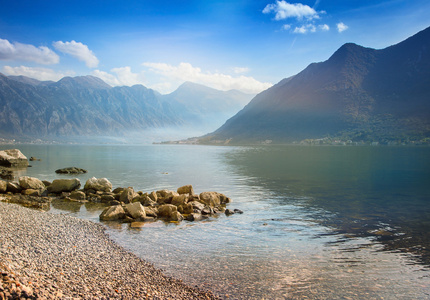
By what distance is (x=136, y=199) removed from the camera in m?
32.6

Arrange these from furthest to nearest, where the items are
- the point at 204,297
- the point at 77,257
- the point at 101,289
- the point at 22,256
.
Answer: the point at 77,257 → the point at 22,256 → the point at 204,297 → the point at 101,289

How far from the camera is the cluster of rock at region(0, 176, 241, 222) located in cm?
2603

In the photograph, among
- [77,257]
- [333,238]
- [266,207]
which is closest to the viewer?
[77,257]

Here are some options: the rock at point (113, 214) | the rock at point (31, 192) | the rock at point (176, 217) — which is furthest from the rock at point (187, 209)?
the rock at point (31, 192)

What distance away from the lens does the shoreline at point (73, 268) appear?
10570mm

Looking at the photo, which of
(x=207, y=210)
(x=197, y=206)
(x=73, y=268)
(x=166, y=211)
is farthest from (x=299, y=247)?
(x=73, y=268)

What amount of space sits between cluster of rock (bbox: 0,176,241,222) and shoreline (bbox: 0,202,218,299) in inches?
179

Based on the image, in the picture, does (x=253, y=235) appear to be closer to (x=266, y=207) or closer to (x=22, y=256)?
(x=266, y=207)

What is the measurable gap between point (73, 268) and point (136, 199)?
1890cm

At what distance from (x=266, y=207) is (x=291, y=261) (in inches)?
602

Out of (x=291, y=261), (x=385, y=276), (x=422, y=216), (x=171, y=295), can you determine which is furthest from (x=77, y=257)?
(x=422, y=216)

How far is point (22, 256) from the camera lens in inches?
562

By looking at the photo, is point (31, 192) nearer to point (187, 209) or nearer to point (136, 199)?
point (136, 199)

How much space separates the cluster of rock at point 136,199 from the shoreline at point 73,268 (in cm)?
455
